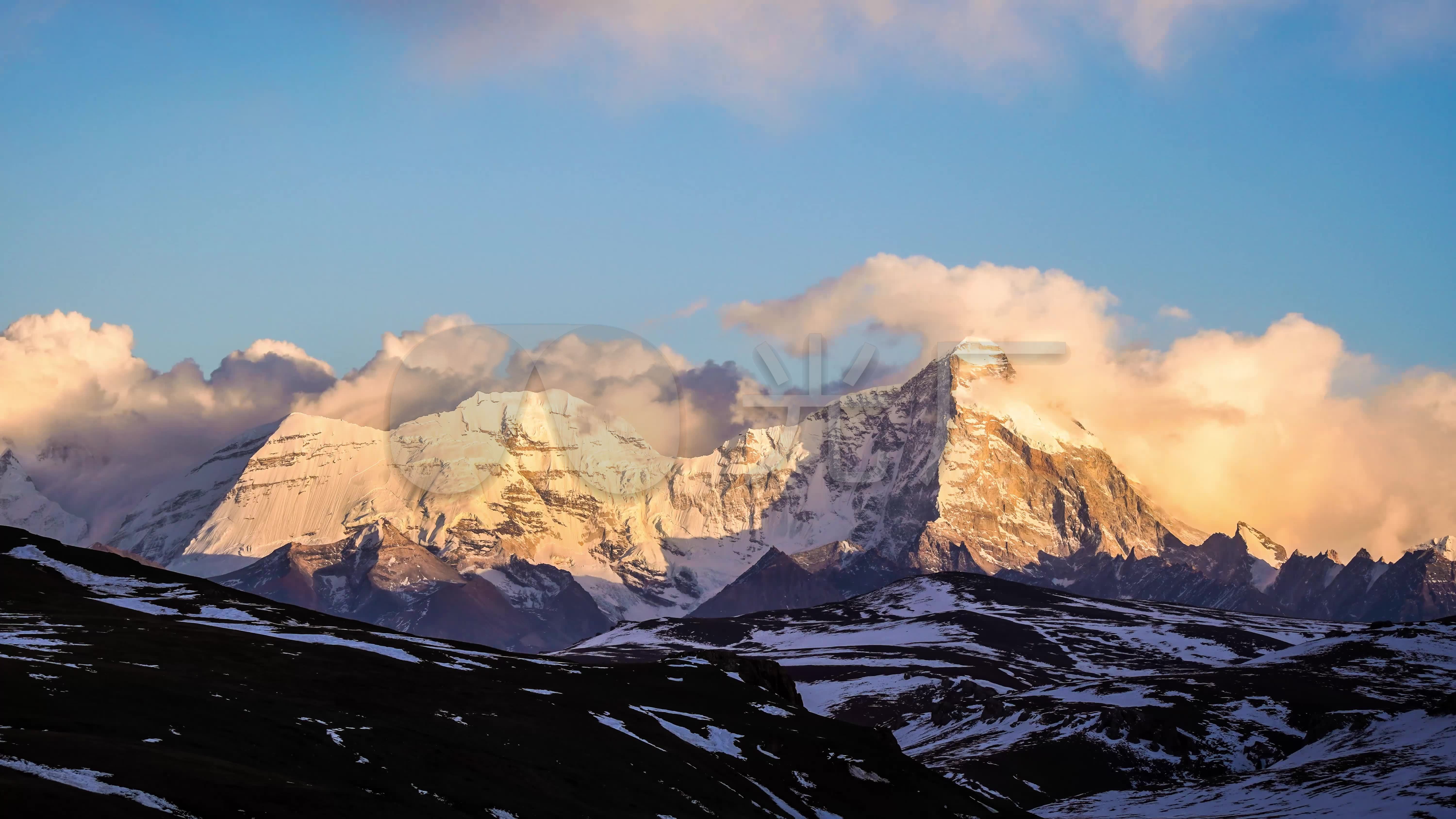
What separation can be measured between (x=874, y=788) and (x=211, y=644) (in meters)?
72.7

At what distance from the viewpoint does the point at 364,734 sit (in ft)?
409

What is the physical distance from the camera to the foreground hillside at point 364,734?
93812 millimetres

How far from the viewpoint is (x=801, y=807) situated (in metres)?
151

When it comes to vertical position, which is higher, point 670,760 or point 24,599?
point 24,599

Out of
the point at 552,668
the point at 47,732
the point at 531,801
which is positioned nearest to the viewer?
the point at 47,732

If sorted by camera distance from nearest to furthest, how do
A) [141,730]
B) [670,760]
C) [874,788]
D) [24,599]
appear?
[141,730] < [670,760] < [874,788] < [24,599]

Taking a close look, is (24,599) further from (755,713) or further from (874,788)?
(874,788)

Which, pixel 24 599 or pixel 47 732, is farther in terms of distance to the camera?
pixel 24 599

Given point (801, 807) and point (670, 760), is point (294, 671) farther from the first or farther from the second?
point (801, 807)

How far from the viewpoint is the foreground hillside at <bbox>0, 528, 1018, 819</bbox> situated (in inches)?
3693

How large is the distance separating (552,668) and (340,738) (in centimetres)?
7431

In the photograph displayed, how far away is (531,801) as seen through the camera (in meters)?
119

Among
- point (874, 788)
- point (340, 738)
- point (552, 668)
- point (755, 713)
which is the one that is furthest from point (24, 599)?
point (874, 788)

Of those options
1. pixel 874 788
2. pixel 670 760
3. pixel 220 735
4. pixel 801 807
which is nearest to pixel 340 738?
pixel 220 735
